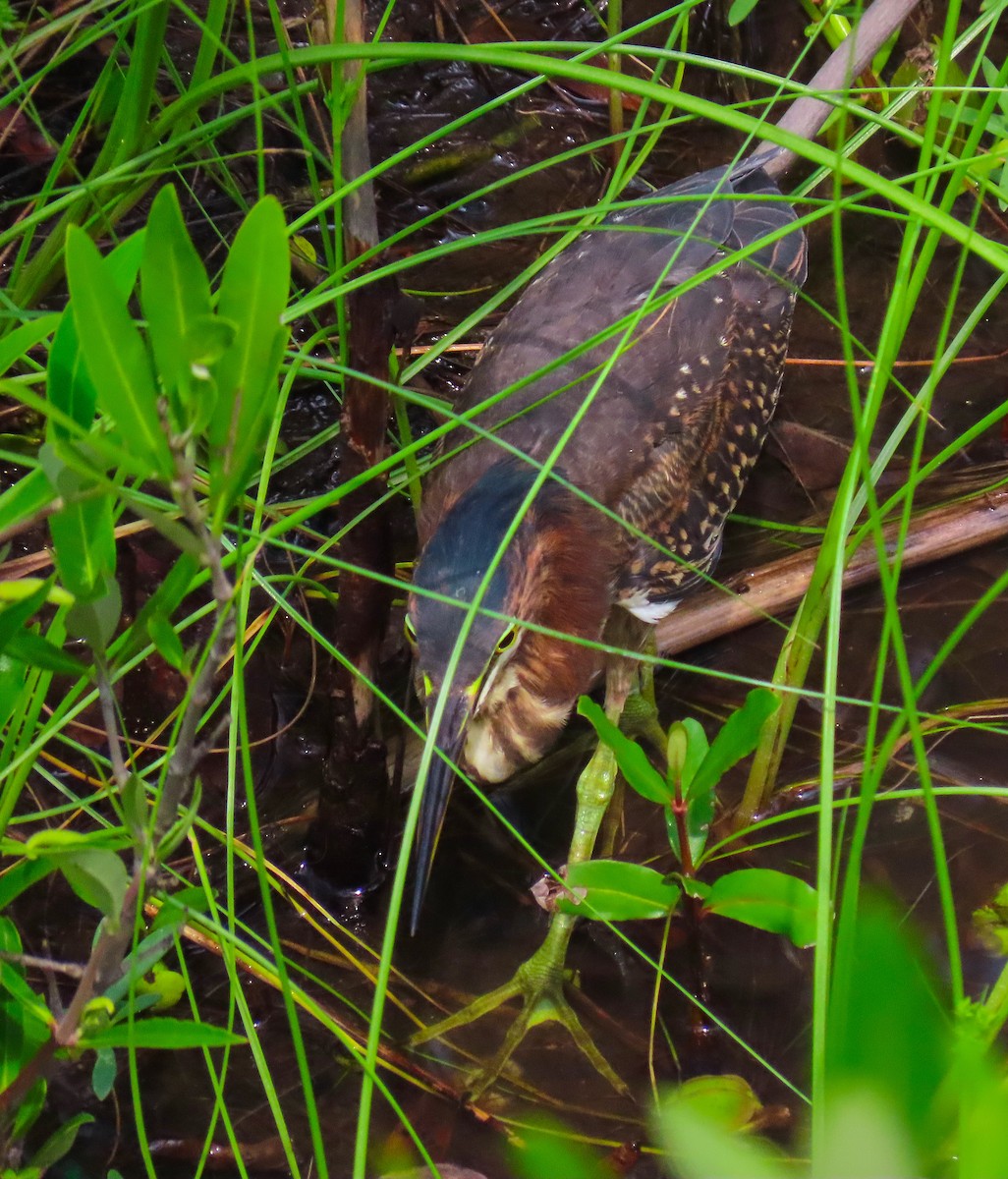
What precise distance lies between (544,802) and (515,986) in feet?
1.61

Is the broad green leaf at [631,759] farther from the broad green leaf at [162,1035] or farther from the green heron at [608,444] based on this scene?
the broad green leaf at [162,1035]

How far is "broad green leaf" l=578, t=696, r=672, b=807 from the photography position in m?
1.56

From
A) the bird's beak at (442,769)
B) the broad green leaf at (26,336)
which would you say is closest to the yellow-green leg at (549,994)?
the bird's beak at (442,769)

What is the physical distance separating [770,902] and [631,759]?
0.27 meters

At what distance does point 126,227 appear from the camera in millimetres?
2955

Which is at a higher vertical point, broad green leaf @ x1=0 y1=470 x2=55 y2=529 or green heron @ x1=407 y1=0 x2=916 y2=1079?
broad green leaf @ x1=0 y1=470 x2=55 y2=529

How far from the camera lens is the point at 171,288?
82cm

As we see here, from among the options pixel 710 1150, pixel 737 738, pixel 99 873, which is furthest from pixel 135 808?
pixel 737 738

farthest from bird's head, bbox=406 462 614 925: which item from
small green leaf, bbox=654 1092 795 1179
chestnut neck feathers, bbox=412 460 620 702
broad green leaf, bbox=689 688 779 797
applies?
small green leaf, bbox=654 1092 795 1179

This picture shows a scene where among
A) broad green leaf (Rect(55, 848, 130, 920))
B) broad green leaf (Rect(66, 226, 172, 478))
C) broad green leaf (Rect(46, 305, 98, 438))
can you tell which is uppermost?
broad green leaf (Rect(66, 226, 172, 478))

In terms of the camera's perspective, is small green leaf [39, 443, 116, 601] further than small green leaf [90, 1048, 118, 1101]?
No

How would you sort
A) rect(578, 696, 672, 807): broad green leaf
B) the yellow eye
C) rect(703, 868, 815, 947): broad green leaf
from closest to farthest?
rect(703, 868, 815, 947): broad green leaf → rect(578, 696, 672, 807): broad green leaf → the yellow eye

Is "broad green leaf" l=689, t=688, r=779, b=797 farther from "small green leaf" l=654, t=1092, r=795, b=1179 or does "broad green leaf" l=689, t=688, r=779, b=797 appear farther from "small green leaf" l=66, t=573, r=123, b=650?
"small green leaf" l=654, t=1092, r=795, b=1179

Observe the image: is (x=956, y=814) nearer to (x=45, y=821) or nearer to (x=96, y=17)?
(x=45, y=821)
